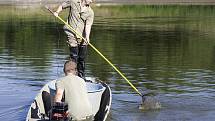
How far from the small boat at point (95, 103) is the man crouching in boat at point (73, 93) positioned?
0.54 m

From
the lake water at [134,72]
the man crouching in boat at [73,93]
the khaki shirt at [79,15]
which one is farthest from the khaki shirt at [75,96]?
the khaki shirt at [79,15]

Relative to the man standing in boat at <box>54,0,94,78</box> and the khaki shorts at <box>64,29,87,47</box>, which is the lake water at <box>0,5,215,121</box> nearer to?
the man standing in boat at <box>54,0,94,78</box>

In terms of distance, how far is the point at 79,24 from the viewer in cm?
1436

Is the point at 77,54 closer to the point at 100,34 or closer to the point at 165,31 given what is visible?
the point at 100,34

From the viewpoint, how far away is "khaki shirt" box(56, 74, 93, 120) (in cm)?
955

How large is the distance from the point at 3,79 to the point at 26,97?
3008 millimetres

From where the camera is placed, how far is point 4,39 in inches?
1296

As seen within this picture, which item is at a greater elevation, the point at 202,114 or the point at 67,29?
the point at 67,29

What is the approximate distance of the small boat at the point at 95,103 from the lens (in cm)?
1047

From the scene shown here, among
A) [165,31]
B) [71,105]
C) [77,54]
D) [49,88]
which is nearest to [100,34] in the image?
[165,31]

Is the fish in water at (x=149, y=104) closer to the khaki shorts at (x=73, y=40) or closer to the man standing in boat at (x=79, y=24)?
the man standing in boat at (x=79, y=24)

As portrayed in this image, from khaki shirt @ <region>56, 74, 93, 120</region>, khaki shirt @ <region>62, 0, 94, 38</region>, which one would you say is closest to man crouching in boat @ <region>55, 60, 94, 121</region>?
khaki shirt @ <region>56, 74, 93, 120</region>

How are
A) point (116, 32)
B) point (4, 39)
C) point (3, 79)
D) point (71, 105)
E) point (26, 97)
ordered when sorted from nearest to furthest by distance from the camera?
point (71, 105) < point (26, 97) < point (3, 79) < point (4, 39) < point (116, 32)

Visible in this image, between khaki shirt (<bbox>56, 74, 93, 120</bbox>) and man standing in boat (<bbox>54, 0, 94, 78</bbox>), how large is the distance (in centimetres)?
428
